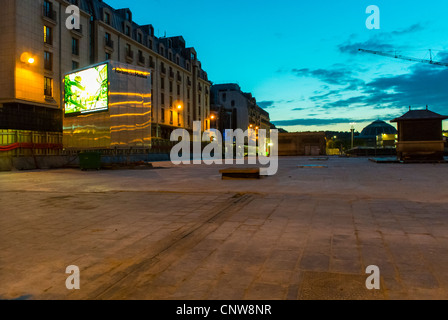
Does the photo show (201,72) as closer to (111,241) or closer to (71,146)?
(71,146)

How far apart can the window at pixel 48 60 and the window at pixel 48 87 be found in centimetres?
108

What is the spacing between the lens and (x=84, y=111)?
2088 centimetres

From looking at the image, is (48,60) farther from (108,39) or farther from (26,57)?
(108,39)

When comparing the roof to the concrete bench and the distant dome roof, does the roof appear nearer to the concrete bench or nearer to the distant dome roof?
the concrete bench

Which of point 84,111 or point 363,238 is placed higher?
point 84,111

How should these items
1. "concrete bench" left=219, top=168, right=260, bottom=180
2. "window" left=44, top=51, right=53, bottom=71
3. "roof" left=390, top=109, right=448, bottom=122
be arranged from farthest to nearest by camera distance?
"window" left=44, top=51, right=53, bottom=71, "roof" left=390, top=109, right=448, bottom=122, "concrete bench" left=219, top=168, right=260, bottom=180

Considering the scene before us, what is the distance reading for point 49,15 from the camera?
30.6 metres

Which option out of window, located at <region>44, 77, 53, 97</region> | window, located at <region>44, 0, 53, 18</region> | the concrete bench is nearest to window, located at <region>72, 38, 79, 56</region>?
window, located at <region>44, 0, 53, 18</region>

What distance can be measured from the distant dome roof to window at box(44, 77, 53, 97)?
147m

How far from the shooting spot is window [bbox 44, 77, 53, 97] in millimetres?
30656

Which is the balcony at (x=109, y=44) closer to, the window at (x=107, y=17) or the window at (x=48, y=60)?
the window at (x=107, y=17)

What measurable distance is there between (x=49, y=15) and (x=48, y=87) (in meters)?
6.84
